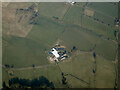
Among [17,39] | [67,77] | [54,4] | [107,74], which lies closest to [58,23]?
[54,4]

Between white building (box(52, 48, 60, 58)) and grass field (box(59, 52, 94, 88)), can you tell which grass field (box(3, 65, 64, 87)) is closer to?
grass field (box(59, 52, 94, 88))

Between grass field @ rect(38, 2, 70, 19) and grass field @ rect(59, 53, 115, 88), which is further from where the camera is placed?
grass field @ rect(38, 2, 70, 19)

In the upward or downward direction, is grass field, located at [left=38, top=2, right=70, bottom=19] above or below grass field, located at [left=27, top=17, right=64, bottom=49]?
above

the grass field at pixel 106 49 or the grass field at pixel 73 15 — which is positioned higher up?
the grass field at pixel 73 15

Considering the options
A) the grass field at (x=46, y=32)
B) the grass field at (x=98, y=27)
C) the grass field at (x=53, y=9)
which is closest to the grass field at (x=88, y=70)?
the grass field at (x=46, y=32)

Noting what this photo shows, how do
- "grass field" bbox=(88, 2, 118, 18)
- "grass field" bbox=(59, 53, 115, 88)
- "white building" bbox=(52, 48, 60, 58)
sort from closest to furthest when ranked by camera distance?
"grass field" bbox=(59, 53, 115, 88) → "white building" bbox=(52, 48, 60, 58) → "grass field" bbox=(88, 2, 118, 18)

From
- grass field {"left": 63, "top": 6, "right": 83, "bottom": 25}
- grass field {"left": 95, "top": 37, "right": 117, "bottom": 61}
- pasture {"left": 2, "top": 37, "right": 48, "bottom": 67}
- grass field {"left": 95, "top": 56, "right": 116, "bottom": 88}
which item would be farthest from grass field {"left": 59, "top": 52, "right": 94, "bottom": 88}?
grass field {"left": 63, "top": 6, "right": 83, "bottom": 25}

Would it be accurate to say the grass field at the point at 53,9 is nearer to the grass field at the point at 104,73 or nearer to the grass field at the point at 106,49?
the grass field at the point at 106,49

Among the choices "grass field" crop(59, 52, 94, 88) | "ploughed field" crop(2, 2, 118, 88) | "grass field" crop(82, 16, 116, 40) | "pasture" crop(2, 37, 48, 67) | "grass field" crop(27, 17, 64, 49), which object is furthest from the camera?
"grass field" crop(82, 16, 116, 40)

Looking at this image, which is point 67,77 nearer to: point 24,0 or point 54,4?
point 54,4
